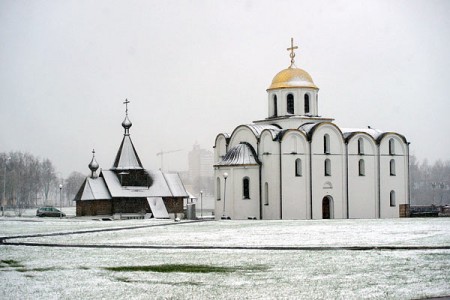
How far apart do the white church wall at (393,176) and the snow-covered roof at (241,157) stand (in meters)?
10.1

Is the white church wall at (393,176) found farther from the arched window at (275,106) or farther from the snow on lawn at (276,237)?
the snow on lawn at (276,237)

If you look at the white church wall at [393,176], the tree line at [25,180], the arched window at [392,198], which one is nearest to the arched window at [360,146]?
the white church wall at [393,176]

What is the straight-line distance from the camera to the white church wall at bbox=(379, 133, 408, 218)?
5509 centimetres

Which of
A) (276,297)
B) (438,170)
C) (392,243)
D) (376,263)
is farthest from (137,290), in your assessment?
(438,170)

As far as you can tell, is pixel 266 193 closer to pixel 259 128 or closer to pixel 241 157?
pixel 241 157

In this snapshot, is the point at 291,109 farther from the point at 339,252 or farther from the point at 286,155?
the point at 339,252

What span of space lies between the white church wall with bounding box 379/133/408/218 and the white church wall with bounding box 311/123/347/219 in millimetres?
3623

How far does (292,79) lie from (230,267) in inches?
1415

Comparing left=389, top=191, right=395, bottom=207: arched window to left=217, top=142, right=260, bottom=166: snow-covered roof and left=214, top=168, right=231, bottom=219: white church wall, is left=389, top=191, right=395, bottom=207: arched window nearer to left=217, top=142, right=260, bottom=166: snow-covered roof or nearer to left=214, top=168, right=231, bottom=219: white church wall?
left=217, top=142, right=260, bottom=166: snow-covered roof

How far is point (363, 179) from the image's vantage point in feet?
178

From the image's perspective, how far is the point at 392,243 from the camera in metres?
25.5

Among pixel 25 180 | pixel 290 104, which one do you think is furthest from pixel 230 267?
pixel 25 180

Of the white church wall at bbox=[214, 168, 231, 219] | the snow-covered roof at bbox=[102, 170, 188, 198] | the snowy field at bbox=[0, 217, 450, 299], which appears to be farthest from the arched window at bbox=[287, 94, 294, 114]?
the snowy field at bbox=[0, 217, 450, 299]

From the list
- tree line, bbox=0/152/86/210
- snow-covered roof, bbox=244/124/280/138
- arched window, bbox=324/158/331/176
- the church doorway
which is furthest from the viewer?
tree line, bbox=0/152/86/210
